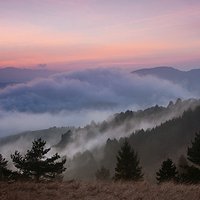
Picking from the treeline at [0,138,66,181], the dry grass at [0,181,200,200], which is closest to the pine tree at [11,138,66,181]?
the treeline at [0,138,66,181]

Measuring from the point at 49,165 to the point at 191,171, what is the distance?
1370 cm

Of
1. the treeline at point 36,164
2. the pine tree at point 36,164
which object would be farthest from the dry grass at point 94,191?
the pine tree at point 36,164

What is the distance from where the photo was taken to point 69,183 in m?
16.5

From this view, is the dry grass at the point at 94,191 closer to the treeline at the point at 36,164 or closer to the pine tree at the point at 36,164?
the treeline at the point at 36,164

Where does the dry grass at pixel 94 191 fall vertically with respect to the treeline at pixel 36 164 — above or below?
above

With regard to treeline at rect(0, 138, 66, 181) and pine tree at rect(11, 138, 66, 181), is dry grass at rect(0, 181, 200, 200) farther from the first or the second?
pine tree at rect(11, 138, 66, 181)

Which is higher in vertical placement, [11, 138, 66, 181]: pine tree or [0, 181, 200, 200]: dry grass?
[0, 181, 200, 200]: dry grass

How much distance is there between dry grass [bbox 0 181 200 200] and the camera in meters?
13.9

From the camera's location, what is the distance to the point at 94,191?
15.0 meters

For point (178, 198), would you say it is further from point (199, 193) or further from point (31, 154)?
point (31, 154)

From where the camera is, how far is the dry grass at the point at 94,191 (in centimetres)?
1389

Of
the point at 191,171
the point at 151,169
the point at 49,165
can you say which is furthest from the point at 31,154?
Result: the point at 151,169

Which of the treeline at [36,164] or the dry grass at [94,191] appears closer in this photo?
the dry grass at [94,191]

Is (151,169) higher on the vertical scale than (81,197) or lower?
lower
